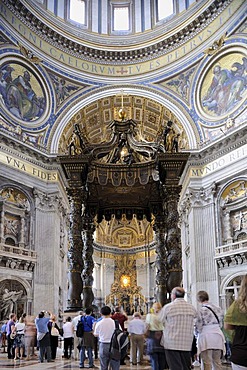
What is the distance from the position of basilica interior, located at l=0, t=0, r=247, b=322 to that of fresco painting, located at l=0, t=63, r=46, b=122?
0.16ft

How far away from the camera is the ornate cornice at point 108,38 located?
19.7 meters

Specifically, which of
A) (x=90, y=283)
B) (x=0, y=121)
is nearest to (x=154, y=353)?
(x=90, y=283)

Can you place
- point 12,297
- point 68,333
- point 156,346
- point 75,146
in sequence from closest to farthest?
point 156,346 → point 68,333 → point 75,146 → point 12,297

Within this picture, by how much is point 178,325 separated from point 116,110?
1944 cm

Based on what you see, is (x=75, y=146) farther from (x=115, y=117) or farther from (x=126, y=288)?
(x=126, y=288)

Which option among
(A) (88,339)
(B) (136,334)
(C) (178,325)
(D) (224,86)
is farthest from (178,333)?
(D) (224,86)

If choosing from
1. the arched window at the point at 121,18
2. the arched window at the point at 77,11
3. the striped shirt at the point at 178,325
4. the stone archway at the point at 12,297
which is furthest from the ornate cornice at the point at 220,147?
the striped shirt at the point at 178,325

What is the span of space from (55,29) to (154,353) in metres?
17.7

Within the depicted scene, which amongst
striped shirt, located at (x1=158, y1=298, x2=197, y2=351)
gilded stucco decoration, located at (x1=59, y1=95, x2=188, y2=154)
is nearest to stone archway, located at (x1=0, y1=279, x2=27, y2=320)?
gilded stucco decoration, located at (x1=59, y1=95, x2=188, y2=154)

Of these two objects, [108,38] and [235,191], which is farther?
[108,38]

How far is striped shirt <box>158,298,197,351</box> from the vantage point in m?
4.90

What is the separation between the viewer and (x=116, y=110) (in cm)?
2366

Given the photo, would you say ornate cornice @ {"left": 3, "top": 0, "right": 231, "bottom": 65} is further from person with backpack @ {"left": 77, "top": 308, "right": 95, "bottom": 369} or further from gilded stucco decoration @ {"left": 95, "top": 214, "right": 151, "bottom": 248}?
gilded stucco decoration @ {"left": 95, "top": 214, "right": 151, "bottom": 248}

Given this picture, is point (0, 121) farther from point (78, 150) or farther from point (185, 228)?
point (185, 228)
